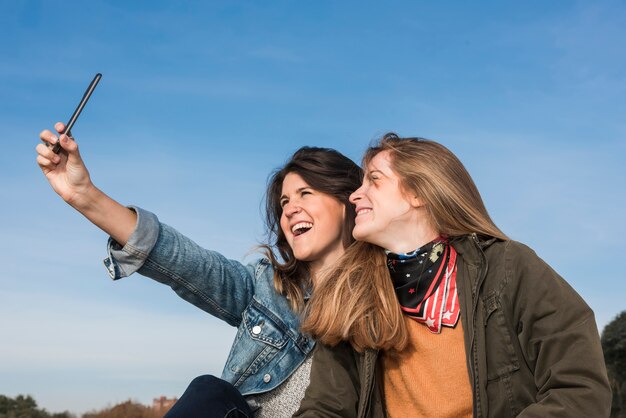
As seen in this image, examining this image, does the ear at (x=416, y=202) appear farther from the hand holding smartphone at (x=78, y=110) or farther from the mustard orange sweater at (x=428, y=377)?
the hand holding smartphone at (x=78, y=110)

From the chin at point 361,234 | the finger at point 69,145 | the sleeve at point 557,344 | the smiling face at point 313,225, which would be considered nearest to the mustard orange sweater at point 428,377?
the sleeve at point 557,344

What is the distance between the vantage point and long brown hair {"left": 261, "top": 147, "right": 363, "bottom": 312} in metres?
4.84

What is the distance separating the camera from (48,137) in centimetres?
389

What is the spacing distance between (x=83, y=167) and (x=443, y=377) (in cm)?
226

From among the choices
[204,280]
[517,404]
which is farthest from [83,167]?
[517,404]

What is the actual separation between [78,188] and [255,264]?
4.65 feet

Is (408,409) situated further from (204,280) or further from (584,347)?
(204,280)

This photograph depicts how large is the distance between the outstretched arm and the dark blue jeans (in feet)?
3.22

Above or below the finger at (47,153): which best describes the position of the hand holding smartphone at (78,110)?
above

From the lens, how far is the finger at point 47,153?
3922mm

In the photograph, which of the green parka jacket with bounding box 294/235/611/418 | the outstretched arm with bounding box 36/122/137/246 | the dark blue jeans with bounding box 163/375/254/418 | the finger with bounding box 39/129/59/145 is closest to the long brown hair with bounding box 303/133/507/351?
the green parka jacket with bounding box 294/235/611/418

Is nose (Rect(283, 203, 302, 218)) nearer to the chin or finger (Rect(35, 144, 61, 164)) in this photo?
the chin

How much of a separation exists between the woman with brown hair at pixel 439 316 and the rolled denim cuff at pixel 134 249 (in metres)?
1.06

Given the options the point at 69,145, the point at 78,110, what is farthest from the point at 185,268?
the point at 78,110
